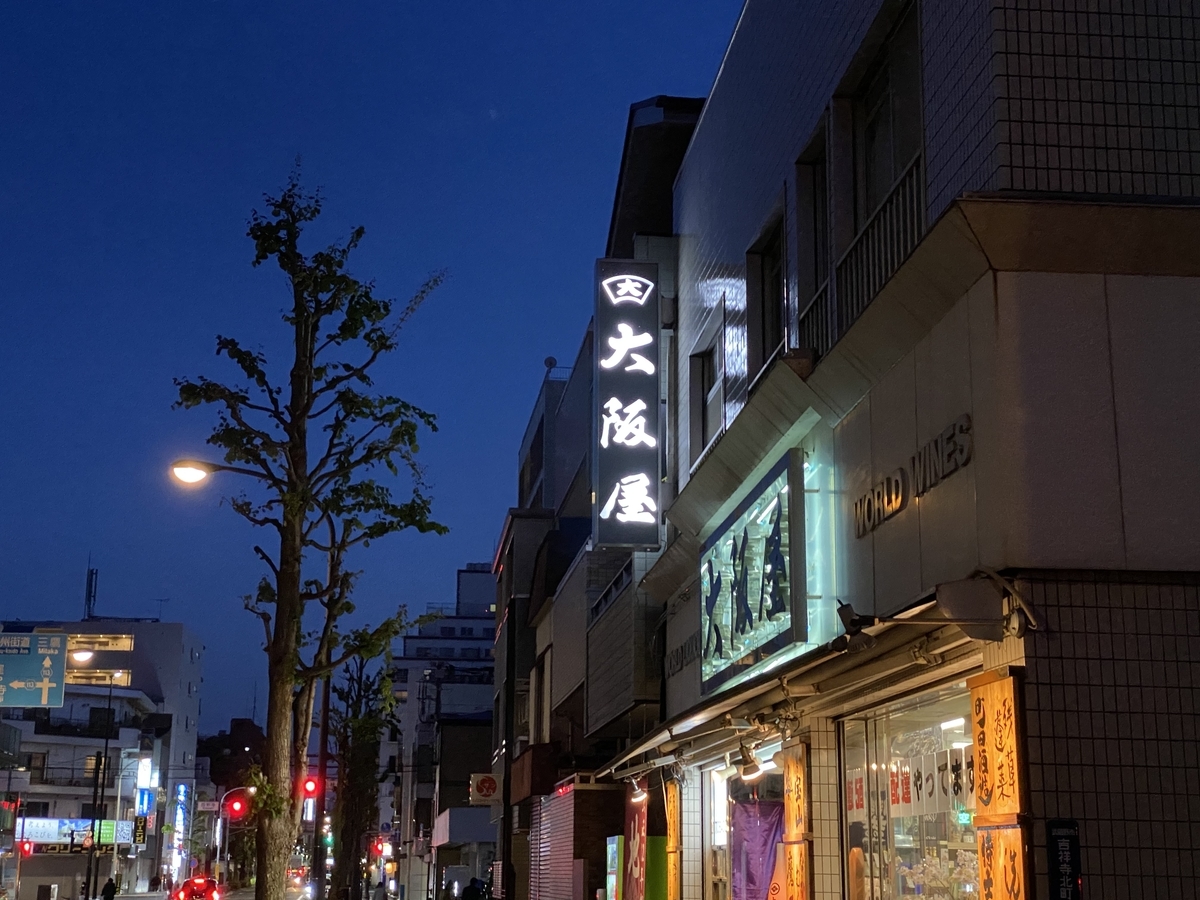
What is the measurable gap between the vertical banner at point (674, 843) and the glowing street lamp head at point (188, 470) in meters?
7.84

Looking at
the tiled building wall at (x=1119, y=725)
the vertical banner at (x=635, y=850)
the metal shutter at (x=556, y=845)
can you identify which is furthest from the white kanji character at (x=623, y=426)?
the tiled building wall at (x=1119, y=725)

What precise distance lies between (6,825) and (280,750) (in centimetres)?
5175

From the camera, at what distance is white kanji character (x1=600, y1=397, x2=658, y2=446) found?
58.0 feet

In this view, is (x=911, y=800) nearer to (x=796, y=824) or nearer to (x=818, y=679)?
(x=818, y=679)

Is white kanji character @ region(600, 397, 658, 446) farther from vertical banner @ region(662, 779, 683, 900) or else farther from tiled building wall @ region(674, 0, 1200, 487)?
tiled building wall @ region(674, 0, 1200, 487)

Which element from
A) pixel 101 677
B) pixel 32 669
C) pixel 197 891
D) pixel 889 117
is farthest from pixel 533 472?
pixel 101 677

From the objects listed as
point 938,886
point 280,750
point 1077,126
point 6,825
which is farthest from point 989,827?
point 6,825

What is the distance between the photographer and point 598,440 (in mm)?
17719

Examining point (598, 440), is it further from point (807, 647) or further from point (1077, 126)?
point (1077, 126)

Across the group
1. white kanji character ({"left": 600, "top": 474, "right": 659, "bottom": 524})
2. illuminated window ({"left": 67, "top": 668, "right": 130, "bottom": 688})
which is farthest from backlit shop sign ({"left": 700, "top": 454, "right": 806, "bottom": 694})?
illuminated window ({"left": 67, "top": 668, "right": 130, "bottom": 688})

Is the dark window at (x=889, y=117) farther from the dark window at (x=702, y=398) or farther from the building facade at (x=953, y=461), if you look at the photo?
the dark window at (x=702, y=398)

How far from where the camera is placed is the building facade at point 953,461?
23.7 ft

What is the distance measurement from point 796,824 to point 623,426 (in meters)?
7.19

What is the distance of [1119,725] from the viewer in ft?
23.5
